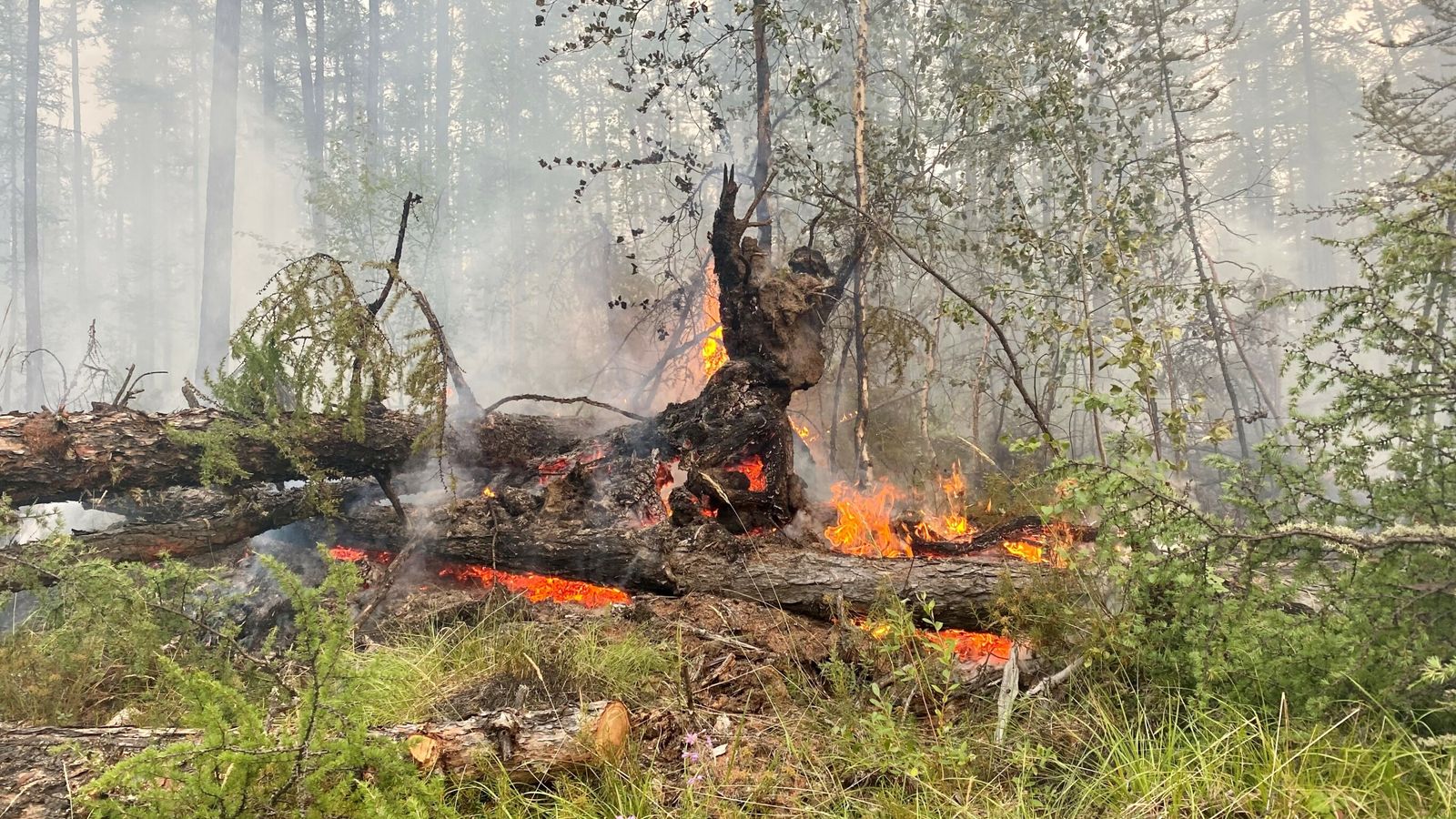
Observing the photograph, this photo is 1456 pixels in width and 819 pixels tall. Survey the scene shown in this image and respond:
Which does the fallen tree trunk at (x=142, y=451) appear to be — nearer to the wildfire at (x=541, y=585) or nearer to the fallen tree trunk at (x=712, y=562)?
the fallen tree trunk at (x=712, y=562)

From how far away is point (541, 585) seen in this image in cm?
482

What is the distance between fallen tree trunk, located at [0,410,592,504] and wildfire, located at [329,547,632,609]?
822 millimetres

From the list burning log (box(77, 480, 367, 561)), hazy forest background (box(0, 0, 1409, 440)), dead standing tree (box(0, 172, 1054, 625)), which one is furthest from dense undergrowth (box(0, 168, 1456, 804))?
hazy forest background (box(0, 0, 1409, 440))

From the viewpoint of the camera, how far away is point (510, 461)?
19.7ft

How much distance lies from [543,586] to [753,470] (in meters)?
1.70

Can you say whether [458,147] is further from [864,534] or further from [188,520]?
[864,534]

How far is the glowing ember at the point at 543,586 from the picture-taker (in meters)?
4.63

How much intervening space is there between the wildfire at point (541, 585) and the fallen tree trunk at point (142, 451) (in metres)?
0.82

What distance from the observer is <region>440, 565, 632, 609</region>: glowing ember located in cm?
463

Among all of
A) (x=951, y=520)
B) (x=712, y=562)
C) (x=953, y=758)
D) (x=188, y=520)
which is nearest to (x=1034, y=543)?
(x=951, y=520)

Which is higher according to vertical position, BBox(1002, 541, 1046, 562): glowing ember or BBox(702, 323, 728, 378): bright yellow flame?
BBox(702, 323, 728, 378): bright yellow flame

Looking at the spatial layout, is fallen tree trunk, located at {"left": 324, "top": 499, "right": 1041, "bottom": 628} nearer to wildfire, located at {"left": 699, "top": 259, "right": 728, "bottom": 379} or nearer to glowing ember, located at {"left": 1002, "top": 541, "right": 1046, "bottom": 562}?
glowing ember, located at {"left": 1002, "top": 541, "right": 1046, "bottom": 562}

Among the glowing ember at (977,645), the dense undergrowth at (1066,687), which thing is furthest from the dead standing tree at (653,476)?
the dense undergrowth at (1066,687)

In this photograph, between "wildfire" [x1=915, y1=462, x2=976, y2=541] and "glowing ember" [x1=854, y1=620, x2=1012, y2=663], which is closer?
"glowing ember" [x1=854, y1=620, x2=1012, y2=663]
